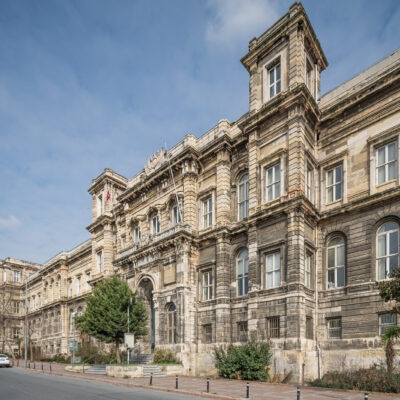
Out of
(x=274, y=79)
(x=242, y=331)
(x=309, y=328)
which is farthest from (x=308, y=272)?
(x=274, y=79)

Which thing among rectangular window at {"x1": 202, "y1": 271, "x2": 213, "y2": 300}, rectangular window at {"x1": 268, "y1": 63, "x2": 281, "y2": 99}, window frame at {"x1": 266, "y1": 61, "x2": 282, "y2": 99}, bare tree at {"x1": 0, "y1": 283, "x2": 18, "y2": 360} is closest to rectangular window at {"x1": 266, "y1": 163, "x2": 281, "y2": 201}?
window frame at {"x1": 266, "y1": 61, "x2": 282, "y2": 99}

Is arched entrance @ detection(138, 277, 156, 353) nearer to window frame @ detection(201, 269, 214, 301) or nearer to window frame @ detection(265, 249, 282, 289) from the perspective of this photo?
window frame @ detection(201, 269, 214, 301)

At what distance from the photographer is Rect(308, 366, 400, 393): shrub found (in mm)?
16750

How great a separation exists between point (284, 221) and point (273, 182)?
290 centimetres

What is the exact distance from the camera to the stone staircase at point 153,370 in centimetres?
2478

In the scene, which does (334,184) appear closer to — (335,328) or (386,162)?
(386,162)

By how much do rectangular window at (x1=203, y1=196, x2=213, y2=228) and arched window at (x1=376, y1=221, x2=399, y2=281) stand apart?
12.3m

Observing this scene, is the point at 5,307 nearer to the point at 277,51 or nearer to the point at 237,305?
the point at 237,305

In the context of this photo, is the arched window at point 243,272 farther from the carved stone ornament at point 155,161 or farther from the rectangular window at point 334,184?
the carved stone ornament at point 155,161

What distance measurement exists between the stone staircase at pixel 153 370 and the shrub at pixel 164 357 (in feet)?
4.42

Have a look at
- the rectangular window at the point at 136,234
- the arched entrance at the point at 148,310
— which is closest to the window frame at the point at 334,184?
the arched entrance at the point at 148,310

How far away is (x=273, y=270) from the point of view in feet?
77.3

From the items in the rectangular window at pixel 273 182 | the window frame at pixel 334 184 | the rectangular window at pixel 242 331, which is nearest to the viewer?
the window frame at pixel 334 184

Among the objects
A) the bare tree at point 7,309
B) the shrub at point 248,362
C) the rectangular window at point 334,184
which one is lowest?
the bare tree at point 7,309
